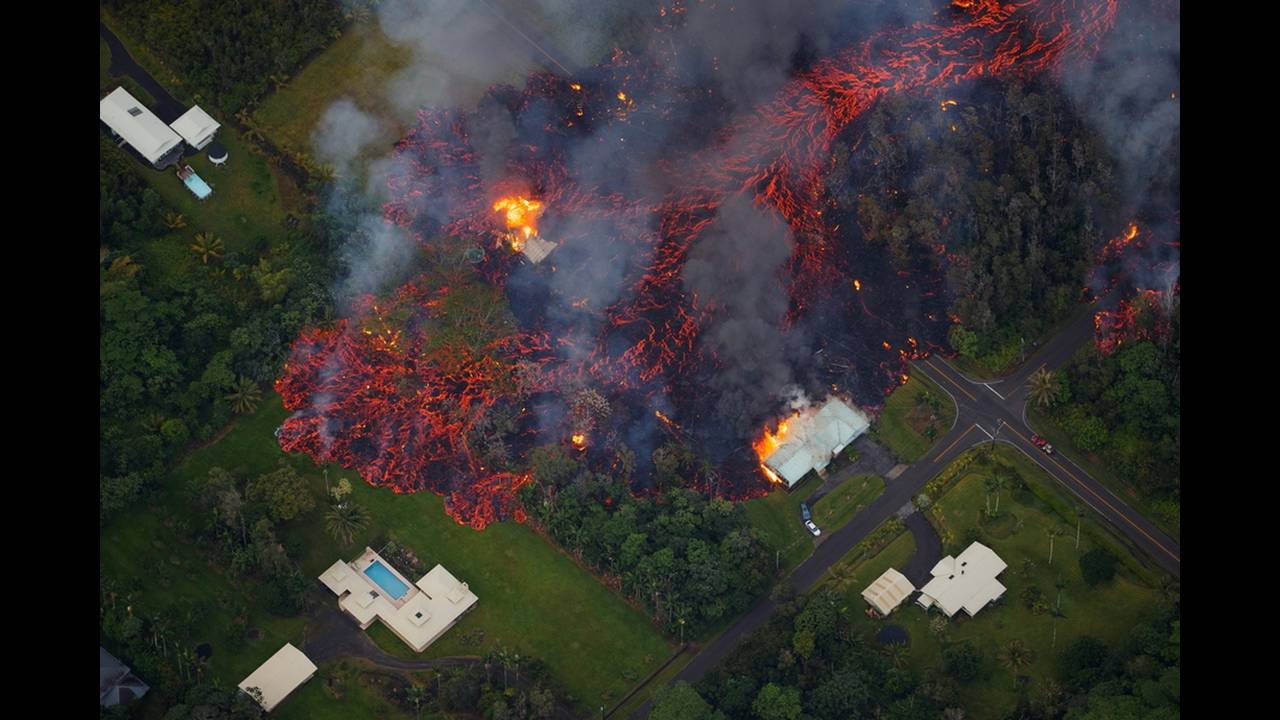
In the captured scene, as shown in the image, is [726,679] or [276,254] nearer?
[726,679]

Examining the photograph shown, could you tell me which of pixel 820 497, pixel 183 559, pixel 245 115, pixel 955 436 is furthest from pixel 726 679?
pixel 245 115

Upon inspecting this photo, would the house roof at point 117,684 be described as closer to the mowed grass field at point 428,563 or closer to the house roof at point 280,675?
the mowed grass field at point 428,563

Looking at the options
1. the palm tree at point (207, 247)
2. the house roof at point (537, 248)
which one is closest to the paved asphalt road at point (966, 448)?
the house roof at point (537, 248)

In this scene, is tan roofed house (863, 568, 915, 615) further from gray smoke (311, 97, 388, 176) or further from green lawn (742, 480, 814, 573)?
gray smoke (311, 97, 388, 176)

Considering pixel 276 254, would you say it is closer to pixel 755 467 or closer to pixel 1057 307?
pixel 755 467

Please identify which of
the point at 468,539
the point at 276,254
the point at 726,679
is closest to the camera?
the point at 726,679

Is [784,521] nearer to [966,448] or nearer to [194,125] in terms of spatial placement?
[966,448]

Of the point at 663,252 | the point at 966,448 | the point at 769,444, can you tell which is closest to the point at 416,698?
the point at 769,444
